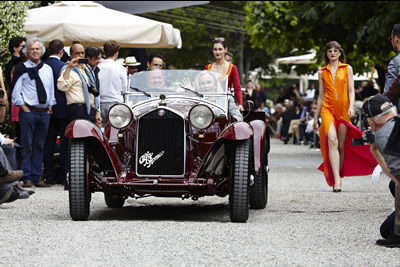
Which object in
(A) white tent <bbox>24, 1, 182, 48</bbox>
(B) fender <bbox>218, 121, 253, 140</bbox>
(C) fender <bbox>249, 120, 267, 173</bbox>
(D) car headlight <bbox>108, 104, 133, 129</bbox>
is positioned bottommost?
(C) fender <bbox>249, 120, 267, 173</bbox>

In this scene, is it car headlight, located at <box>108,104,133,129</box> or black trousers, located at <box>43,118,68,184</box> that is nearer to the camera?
car headlight, located at <box>108,104,133,129</box>

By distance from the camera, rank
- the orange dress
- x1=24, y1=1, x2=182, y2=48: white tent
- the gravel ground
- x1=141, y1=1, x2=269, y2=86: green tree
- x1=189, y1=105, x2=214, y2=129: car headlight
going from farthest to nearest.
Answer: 1. x1=141, y1=1, x2=269, y2=86: green tree
2. x1=24, y1=1, x2=182, y2=48: white tent
3. the orange dress
4. x1=189, y1=105, x2=214, y2=129: car headlight
5. the gravel ground

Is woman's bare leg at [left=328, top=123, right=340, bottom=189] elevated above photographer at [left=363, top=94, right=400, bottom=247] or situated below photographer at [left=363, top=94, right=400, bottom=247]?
below

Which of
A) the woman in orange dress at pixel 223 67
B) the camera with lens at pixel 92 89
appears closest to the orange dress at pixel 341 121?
the woman in orange dress at pixel 223 67

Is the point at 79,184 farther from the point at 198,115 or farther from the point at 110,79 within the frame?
the point at 110,79

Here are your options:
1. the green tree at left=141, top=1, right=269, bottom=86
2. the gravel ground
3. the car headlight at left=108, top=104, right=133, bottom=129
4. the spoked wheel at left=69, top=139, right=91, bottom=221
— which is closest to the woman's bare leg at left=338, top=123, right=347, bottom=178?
the gravel ground

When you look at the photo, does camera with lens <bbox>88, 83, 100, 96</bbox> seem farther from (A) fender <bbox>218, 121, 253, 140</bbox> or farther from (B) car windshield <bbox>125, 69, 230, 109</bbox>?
(A) fender <bbox>218, 121, 253, 140</bbox>

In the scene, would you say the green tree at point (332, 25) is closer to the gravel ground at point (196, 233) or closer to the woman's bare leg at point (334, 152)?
the woman's bare leg at point (334, 152)

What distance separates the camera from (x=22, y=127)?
12.4 m

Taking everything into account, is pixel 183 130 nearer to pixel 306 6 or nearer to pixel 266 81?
pixel 306 6

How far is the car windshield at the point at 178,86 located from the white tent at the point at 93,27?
498 centimetres

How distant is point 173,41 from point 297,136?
1472cm

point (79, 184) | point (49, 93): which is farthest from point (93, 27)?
point (79, 184)

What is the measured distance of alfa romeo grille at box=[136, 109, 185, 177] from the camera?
899cm
